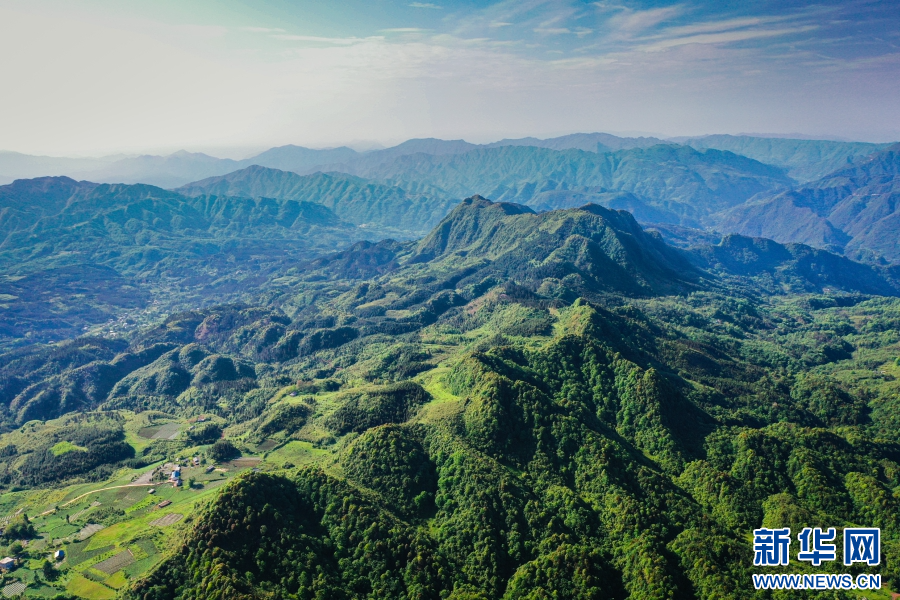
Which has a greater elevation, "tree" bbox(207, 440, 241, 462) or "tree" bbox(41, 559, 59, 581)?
"tree" bbox(207, 440, 241, 462)

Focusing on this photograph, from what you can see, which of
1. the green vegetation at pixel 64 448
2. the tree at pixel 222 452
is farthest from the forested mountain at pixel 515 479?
the green vegetation at pixel 64 448

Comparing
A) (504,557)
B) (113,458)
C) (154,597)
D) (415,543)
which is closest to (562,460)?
(504,557)

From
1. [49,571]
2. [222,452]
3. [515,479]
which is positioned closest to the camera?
[49,571]

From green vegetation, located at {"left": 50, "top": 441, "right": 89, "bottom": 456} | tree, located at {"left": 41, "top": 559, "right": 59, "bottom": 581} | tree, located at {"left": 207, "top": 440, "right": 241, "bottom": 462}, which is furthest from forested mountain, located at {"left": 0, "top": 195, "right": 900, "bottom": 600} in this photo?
tree, located at {"left": 41, "top": 559, "right": 59, "bottom": 581}

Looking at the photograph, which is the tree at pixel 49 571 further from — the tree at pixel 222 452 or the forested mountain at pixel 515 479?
the tree at pixel 222 452

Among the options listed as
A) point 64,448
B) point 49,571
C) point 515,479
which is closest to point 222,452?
point 49,571

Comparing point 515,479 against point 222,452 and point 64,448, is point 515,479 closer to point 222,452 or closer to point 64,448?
point 222,452

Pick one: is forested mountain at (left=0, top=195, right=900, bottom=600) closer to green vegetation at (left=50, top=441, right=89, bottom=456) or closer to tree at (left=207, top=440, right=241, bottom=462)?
tree at (left=207, top=440, right=241, bottom=462)

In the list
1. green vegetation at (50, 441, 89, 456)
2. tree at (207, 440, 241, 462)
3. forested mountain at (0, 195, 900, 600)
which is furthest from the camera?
green vegetation at (50, 441, 89, 456)

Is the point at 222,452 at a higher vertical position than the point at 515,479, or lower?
lower

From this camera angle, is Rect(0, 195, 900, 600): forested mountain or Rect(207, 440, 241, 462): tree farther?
Rect(207, 440, 241, 462): tree

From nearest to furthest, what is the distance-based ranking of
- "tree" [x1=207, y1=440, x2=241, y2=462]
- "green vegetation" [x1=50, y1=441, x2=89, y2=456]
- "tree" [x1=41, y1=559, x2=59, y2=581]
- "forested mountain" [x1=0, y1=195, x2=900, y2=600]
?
1. "forested mountain" [x1=0, y1=195, x2=900, y2=600]
2. "tree" [x1=41, y1=559, x2=59, y2=581]
3. "tree" [x1=207, y1=440, x2=241, y2=462]
4. "green vegetation" [x1=50, y1=441, x2=89, y2=456]
